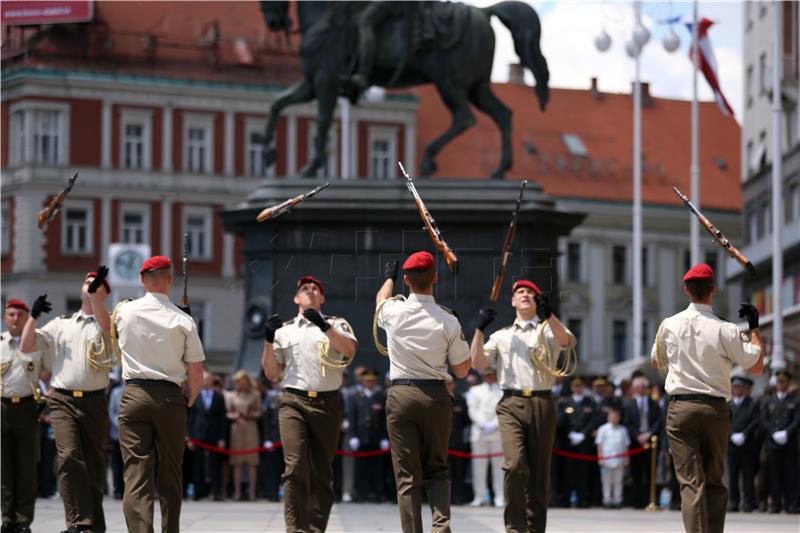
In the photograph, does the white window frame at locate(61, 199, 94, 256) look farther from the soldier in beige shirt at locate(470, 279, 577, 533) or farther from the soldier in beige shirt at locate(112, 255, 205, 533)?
the soldier in beige shirt at locate(112, 255, 205, 533)

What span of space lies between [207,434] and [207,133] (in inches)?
2042

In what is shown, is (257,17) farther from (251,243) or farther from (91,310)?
(91,310)

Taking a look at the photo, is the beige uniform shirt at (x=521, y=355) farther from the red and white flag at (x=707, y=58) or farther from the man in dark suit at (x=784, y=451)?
the red and white flag at (x=707, y=58)

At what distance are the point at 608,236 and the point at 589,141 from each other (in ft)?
13.8

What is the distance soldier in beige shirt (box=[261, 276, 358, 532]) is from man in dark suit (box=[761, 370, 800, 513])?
32.8 ft

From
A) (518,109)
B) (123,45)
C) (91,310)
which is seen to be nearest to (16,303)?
(91,310)

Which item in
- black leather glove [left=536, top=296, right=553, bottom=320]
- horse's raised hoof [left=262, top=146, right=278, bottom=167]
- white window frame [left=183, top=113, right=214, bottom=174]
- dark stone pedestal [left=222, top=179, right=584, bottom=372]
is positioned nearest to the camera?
black leather glove [left=536, top=296, right=553, bottom=320]

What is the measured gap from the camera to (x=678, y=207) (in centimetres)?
7956

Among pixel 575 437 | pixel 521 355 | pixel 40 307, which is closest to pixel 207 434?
pixel 575 437

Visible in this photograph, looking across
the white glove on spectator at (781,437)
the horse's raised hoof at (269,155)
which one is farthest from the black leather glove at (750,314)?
the horse's raised hoof at (269,155)

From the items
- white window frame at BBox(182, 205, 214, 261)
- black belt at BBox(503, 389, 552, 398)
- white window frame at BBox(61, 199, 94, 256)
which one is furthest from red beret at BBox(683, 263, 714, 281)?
white window frame at BBox(182, 205, 214, 261)

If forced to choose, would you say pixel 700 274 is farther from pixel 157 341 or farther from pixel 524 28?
pixel 524 28

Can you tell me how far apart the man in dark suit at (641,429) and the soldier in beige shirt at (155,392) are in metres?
11.6

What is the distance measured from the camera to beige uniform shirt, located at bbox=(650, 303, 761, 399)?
1456 centimetres
